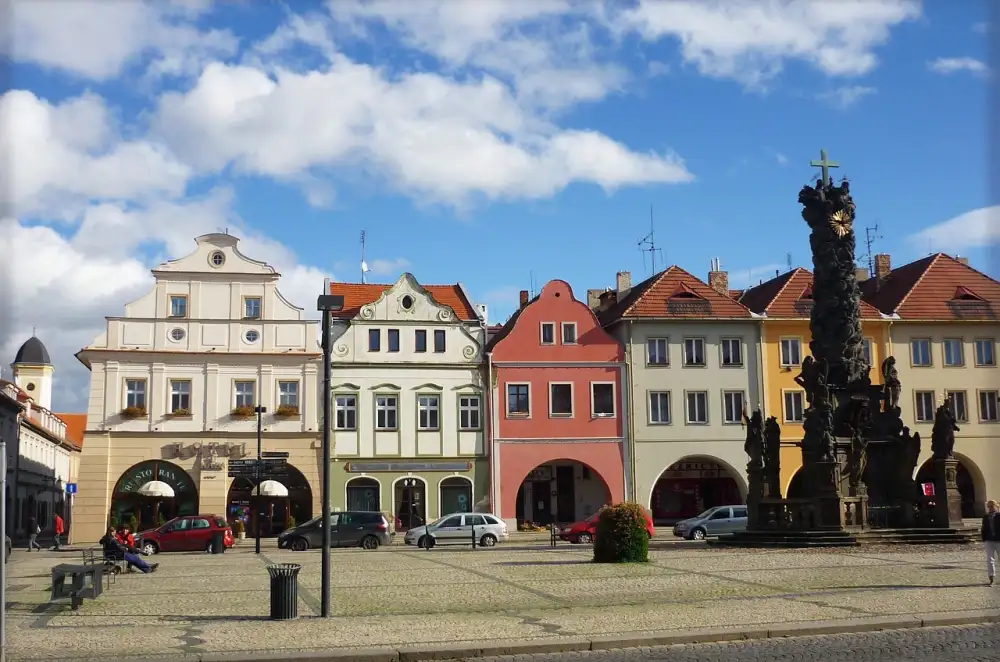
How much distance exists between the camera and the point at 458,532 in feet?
126

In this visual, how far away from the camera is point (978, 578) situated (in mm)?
19656

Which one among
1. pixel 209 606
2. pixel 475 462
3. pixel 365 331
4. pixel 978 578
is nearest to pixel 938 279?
pixel 475 462

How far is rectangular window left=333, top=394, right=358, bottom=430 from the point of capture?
157ft

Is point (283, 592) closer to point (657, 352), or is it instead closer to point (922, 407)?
point (657, 352)

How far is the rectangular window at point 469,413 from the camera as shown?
4894 centimetres

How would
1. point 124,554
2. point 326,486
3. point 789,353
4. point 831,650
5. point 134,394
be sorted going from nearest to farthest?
point 831,650
point 326,486
point 124,554
point 134,394
point 789,353

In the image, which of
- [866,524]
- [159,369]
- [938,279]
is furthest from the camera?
[938,279]

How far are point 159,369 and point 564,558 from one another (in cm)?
2564

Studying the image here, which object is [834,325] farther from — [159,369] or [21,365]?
[21,365]

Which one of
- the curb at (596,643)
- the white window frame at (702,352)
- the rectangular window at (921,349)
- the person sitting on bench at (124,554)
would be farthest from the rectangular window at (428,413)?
the curb at (596,643)

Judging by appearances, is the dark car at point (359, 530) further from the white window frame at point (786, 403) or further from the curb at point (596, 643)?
the curb at point (596, 643)

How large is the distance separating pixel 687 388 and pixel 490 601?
114ft

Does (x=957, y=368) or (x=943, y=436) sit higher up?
(x=957, y=368)

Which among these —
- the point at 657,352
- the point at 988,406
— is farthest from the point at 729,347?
the point at 988,406
